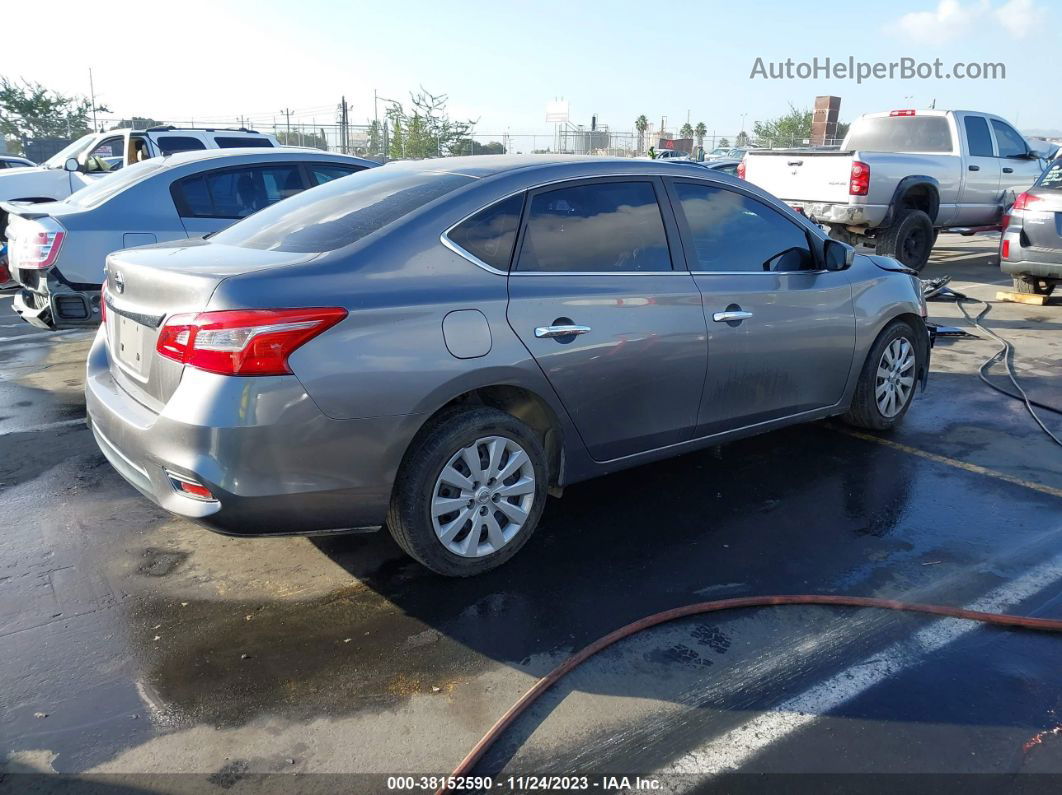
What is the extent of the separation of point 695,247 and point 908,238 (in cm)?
892

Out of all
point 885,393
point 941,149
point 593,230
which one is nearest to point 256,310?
point 593,230

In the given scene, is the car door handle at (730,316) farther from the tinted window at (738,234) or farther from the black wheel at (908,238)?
the black wheel at (908,238)

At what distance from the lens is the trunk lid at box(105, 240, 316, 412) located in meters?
3.26

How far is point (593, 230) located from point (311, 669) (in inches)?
88.3

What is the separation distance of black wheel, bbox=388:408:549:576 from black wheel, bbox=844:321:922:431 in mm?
2488

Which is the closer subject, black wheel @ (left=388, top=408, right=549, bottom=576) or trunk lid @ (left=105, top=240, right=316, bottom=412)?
trunk lid @ (left=105, top=240, right=316, bottom=412)

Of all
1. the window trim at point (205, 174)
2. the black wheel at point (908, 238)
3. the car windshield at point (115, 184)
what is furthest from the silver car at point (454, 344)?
the black wheel at point (908, 238)

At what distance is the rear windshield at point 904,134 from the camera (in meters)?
13.0

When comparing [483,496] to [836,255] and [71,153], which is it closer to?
[836,255]

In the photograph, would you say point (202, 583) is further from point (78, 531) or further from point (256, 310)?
point (256, 310)

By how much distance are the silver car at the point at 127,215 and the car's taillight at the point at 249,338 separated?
13.6 feet

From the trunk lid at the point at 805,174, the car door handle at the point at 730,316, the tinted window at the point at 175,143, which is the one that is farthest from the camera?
the tinted window at the point at 175,143

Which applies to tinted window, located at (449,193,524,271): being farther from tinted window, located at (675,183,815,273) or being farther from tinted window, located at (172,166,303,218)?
tinted window, located at (172,166,303,218)

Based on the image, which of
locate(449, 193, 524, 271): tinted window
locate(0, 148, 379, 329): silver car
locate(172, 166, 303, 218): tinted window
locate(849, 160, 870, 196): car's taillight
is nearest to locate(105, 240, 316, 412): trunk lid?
locate(449, 193, 524, 271): tinted window
